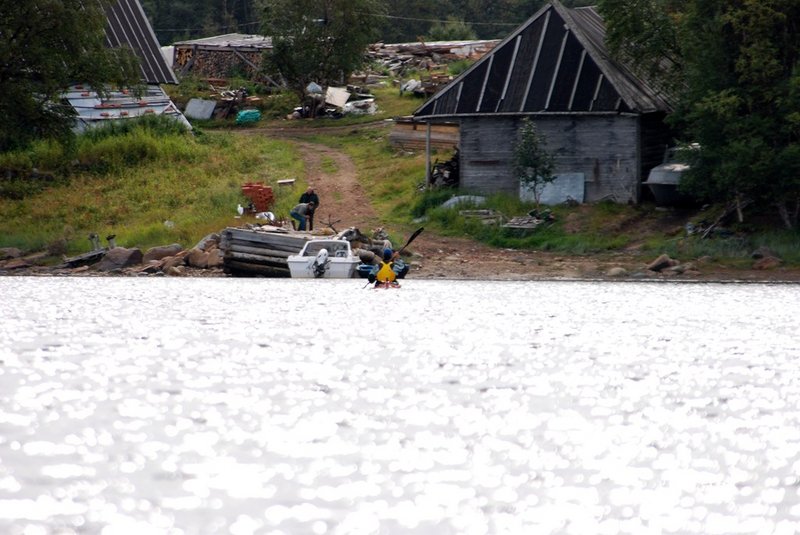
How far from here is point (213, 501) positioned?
10172 mm

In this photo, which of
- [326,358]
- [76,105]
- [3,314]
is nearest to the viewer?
[326,358]

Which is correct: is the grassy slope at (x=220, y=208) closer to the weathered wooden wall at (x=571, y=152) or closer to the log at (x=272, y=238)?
the weathered wooden wall at (x=571, y=152)

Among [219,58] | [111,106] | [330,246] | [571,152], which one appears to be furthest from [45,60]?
[219,58]

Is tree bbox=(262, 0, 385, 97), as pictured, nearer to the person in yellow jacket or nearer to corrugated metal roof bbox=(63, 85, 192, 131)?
corrugated metal roof bbox=(63, 85, 192, 131)

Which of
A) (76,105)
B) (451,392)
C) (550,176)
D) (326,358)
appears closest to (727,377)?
(451,392)

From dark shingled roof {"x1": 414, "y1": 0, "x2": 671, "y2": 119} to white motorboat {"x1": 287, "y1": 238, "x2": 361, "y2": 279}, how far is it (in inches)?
409

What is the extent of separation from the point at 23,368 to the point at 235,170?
30.1 m

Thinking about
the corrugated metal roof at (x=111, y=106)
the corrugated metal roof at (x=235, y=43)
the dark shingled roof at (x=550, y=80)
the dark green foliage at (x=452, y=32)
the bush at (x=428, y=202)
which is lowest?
the bush at (x=428, y=202)

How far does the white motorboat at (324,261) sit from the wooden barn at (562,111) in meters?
10.3

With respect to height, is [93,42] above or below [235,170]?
above

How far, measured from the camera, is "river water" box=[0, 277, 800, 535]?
10031mm

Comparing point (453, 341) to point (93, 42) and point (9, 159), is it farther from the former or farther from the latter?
point (9, 159)

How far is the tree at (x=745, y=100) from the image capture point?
32.0 meters

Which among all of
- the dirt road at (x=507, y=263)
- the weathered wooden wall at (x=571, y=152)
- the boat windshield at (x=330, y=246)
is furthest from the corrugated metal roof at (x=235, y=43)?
the boat windshield at (x=330, y=246)
